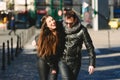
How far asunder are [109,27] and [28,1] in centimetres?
2964

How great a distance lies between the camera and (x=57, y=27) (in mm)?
8508

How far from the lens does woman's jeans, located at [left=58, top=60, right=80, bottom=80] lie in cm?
850

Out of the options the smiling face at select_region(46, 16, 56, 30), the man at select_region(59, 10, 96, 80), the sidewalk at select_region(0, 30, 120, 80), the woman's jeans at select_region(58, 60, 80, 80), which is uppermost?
the smiling face at select_region(46, 16, 56, 30)

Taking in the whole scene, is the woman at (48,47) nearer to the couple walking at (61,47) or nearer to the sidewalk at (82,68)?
the couple walking at (61,47)

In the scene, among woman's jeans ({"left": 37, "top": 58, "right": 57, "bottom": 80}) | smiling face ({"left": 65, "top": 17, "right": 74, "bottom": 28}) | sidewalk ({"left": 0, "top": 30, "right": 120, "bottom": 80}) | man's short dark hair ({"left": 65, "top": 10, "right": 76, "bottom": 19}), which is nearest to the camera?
man's short dark hair ({"left": 65, "top": 10, "right": 76, "bottom": 19})

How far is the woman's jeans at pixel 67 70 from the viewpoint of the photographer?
8.50 meters

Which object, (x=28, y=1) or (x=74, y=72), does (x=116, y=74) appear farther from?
(x=28, y=1)

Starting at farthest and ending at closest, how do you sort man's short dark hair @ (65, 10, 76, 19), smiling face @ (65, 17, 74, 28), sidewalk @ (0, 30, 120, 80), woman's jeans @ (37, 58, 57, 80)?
sidewalk @ (0, 30, 120, 80) → woman's jeans @ (37, 58, 57, 80) → smiling face @ (65, 17, 74, 28) → man's short dark hair @ (65, 10, 76, 19)

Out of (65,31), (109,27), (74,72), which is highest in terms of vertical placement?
(65,31)

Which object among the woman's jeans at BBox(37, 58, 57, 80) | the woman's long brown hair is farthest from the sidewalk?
the woman's long brown hair

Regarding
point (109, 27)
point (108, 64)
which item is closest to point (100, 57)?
point (108, 64)

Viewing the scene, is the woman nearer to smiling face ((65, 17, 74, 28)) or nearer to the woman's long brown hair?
the woman's long brown hair

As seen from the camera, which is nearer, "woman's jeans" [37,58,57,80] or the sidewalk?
"woman's jeans" [37,58,57,80]

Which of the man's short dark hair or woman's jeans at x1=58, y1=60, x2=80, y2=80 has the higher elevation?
the man's short dark hair
